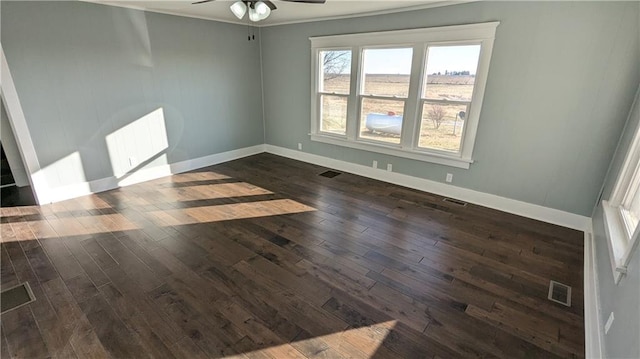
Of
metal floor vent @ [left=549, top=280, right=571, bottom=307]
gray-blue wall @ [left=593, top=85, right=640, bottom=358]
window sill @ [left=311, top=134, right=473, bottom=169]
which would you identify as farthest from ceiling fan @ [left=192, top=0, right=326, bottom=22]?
metal floor vent @ [left=549, top=280, right=571, bottom=307]

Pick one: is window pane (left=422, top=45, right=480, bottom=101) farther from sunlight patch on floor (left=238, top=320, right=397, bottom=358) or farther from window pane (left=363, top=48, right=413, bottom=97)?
sunlight patch on floor (left=238, top=320, right=397, bottom=358)

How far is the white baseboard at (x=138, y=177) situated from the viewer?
373 cm

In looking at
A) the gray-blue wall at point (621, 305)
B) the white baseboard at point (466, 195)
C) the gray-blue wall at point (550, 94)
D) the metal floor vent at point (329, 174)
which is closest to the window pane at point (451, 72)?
the gray-blue wall at point (550, 94)

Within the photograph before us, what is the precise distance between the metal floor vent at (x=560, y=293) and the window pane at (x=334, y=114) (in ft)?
Answer: 11.4

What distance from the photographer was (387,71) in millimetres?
4285

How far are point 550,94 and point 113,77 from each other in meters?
5.40

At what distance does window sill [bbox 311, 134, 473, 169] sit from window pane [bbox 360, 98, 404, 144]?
0.46 feet

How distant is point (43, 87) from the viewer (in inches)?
135

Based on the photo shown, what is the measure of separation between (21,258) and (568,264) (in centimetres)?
496

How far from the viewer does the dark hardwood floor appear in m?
1.84

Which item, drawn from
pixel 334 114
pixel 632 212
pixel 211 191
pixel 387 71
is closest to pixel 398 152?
pixel 387 71

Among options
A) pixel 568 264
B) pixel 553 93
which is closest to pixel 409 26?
pixel 553 93

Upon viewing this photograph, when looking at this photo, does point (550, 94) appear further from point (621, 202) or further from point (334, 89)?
point (334, 89)

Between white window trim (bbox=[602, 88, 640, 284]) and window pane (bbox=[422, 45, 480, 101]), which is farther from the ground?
window pane (bbox=[422, 45, 480, 101])
